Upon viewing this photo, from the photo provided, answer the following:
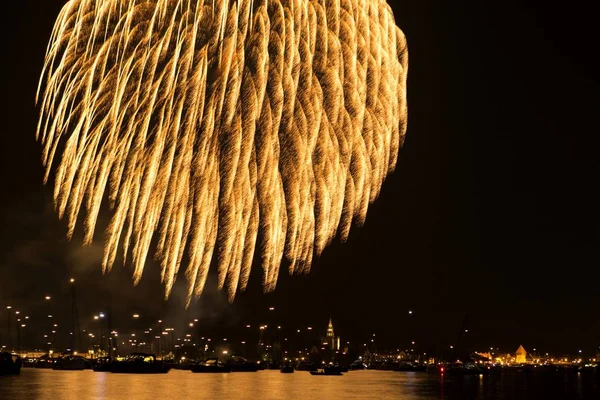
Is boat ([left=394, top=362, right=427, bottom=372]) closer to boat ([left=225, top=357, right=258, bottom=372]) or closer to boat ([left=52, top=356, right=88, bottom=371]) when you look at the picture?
A: boat ([left=225, top=357, right=258, bottom=372])

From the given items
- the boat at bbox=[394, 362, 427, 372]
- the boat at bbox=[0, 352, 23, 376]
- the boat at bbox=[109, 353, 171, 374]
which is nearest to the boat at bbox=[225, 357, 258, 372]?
the boat at bbox=[109, 353, 171, 374]

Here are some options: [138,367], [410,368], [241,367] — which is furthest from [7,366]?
[410,368]

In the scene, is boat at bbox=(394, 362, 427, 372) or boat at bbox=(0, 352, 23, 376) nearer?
boat at bbox=(0, 352, 23, 376)

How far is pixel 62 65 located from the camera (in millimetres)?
30484

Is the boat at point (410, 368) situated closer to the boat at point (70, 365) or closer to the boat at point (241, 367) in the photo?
the boat at point (241, 367)

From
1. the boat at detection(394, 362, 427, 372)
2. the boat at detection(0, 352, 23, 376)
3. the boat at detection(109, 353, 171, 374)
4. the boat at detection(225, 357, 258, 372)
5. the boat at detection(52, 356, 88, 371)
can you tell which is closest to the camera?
the boat at detection(0, 352, 23, 376)

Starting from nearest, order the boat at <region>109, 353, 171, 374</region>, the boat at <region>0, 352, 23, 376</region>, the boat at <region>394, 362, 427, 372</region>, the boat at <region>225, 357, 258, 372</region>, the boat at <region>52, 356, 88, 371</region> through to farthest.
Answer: the boat at <region>0, 352, 23, 376</region> → the boat at <region>109, 353, 171, 374</region> → the boat at <region>225, 357, 258, 372</region> → the boat at <region>52, 356, 88, 371</region> → the boat at <region>394, 362, 427, 372</region>

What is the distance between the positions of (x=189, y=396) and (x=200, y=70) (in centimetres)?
1315

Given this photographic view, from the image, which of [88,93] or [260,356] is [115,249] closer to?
Result: [88,93]

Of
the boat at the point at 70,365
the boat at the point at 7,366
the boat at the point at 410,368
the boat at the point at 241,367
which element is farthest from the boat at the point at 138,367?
the boat at the point at 410,368

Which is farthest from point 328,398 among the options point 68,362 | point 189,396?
point 68,362

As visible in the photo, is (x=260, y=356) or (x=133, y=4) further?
(x=260, y=356)

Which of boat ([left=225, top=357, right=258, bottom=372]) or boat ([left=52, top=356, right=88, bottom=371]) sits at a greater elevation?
boat ([left=225, top=357, right=258, bottom=372])

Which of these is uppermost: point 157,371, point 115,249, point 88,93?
point 88,93
